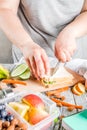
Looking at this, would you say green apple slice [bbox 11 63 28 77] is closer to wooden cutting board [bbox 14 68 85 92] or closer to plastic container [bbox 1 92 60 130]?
wooden cutting board [bbox 14 68 85 92]

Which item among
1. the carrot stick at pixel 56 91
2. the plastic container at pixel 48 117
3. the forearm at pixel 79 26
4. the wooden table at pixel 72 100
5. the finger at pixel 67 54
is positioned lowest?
the wooden table at pixel 72 100

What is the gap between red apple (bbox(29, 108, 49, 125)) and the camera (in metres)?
0.82

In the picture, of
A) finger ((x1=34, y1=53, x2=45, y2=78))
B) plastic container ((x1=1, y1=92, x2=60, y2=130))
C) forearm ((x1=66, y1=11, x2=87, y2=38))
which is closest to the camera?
plastic container ((x1=1, y1=92, x2=60, y2=130))

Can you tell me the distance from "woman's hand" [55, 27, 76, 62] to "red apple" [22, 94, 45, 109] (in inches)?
8.0

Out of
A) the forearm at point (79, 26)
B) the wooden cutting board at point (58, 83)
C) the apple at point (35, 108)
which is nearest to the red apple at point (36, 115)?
the apple at point (35, 108)

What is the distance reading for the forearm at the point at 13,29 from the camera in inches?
42.3

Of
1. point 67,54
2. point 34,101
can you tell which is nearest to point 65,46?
point 67,54

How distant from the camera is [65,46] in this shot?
1.10 meters

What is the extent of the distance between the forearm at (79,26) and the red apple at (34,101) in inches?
15.5

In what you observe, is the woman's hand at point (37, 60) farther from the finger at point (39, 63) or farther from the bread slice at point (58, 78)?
the bread slice at point (58, 78)

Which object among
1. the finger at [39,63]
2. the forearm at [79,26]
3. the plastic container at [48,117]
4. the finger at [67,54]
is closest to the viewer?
the plastic container at [48,117]

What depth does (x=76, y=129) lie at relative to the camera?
847 millimetres

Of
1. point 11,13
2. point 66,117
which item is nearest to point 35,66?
point 66,117

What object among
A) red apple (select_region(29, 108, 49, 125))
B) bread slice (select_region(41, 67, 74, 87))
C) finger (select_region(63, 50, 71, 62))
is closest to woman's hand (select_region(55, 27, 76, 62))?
finger (select_region(63, 50, 71, 62))
